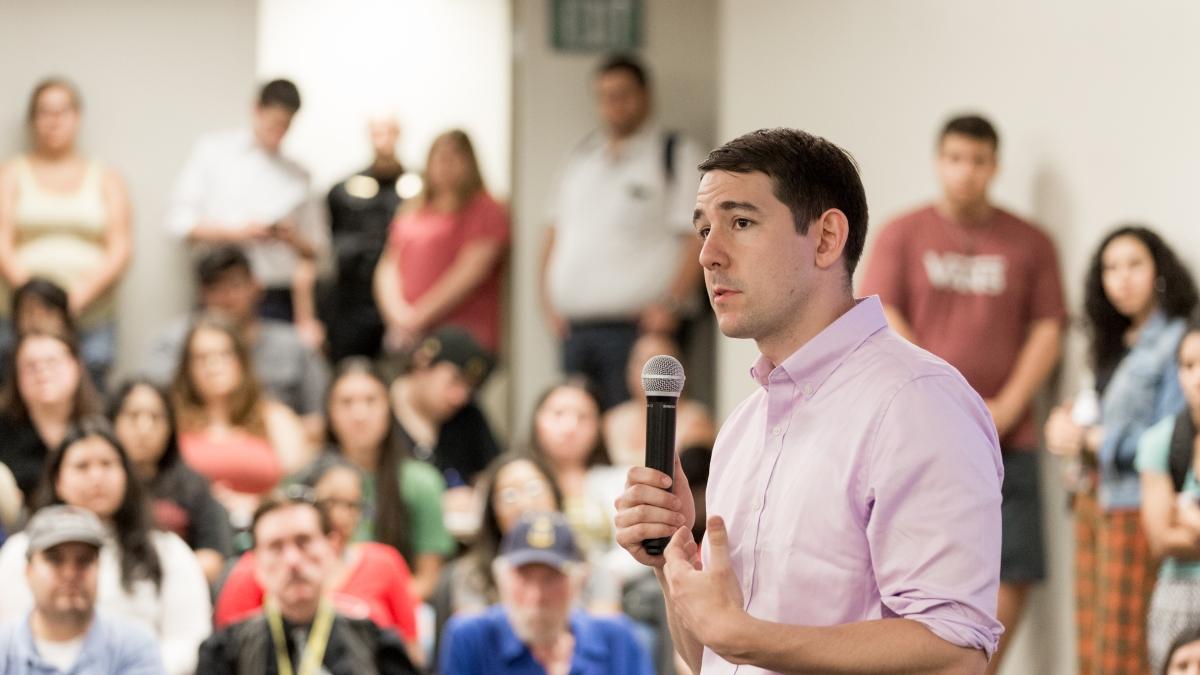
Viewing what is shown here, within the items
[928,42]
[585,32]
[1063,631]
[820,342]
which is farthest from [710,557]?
[585,32]

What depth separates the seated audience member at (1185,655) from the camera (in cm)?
398

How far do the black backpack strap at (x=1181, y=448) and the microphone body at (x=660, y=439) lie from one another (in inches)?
110

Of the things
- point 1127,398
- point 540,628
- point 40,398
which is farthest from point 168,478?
point 1127,398

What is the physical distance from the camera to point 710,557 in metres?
1.85

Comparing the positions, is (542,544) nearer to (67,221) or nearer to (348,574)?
(348,574)

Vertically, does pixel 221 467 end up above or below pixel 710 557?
below

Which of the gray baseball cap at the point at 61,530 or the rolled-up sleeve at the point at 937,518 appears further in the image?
the gray baseball cap at the point at 61,530

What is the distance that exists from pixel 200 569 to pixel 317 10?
12.2ft

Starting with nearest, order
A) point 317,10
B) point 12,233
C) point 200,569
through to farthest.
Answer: point 200,569, point 12,233, point 317,10

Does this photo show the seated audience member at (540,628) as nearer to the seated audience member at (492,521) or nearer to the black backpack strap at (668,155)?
the seated audience member at (492,521)

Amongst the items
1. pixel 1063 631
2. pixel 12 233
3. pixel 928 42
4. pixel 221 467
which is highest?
pixel 928 42

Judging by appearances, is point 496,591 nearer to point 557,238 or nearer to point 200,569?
point 200,569

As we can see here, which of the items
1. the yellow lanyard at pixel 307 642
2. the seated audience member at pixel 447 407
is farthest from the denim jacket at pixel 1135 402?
the seated audience member at pixel 447 407

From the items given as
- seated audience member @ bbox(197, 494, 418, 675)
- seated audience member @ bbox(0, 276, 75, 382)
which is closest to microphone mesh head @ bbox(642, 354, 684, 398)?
seated audience member @ bbox(197, 494, 418, 675)
